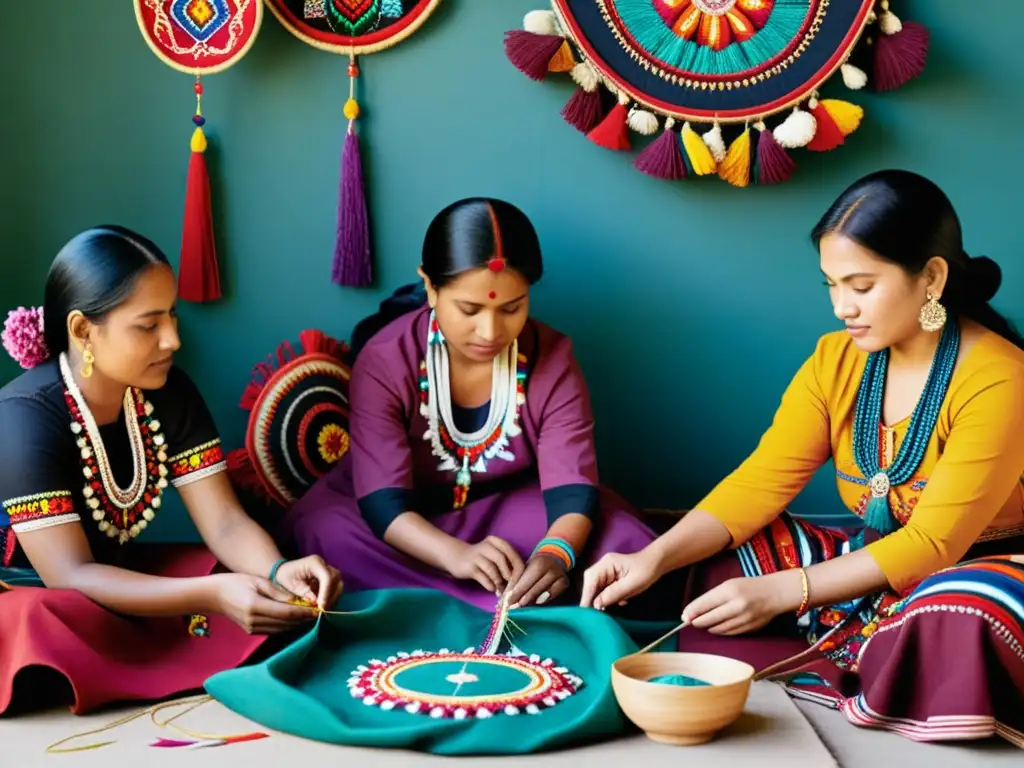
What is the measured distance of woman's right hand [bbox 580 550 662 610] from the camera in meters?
2.33

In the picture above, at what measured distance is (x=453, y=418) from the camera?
112 inches

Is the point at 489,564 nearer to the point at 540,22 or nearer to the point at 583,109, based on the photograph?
the point at 583,109

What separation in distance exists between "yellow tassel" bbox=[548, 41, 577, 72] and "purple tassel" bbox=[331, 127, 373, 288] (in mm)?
552

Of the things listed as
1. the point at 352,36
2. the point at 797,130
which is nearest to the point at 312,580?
the point at 352,36

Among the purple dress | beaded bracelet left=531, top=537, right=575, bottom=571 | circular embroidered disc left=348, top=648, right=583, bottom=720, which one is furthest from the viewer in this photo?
the purple dress

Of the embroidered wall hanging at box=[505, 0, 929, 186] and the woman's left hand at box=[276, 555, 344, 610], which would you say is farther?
the embroidered wall hanging at box=[505, 0, 929, 186]

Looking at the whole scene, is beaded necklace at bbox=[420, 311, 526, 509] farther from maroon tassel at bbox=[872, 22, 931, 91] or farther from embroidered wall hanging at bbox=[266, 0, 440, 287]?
maroon tassel at bbox=[872, 22, 931, 91]

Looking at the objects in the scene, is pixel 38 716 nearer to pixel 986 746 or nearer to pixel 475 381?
pixel 475 381

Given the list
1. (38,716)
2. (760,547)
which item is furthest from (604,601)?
(38,716)

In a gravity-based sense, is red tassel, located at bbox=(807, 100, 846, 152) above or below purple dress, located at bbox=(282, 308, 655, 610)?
above

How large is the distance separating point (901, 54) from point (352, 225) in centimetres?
146

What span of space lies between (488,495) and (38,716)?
3.69ft

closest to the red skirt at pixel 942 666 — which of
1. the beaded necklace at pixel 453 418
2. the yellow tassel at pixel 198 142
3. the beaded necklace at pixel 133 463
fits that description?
the beaded necklace at pixel 453 418

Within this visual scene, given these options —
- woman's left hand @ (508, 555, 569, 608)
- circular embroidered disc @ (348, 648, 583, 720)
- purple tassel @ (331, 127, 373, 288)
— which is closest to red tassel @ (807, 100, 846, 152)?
purple tassel @ (331, 127, 373, 288)
